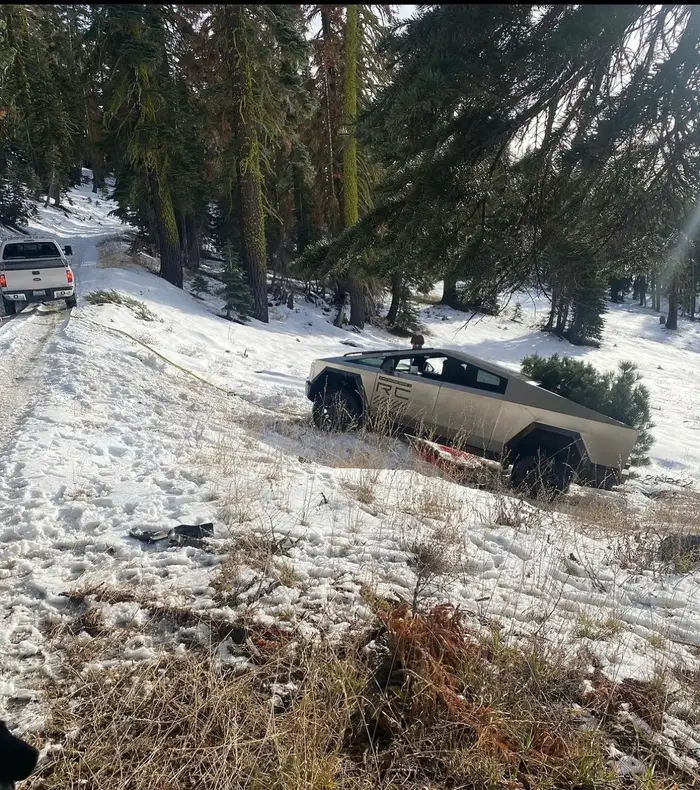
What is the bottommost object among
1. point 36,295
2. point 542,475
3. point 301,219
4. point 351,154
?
point 542,475

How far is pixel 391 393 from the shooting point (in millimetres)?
8125

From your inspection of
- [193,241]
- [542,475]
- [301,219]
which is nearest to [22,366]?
[542,475]

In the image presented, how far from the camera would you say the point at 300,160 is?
21469 mm

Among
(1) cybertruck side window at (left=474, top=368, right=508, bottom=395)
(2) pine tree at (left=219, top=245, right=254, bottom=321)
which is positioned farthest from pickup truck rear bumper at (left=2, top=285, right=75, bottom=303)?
(1) cybertruck side window at (left=474, top=368, right=508, bottom=395)

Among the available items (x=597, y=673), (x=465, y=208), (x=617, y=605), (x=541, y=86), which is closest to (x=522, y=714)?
(x=597, y=673)

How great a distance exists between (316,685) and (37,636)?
1.59m

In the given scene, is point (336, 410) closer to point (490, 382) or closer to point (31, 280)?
point (490, 382)

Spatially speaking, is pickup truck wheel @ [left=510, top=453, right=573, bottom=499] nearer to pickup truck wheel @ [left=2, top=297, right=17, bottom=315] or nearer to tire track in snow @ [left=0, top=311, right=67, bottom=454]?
tire track in snow @ [left=0, top=311, right=67, bottom=454]

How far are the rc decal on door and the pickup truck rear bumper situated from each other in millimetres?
10375

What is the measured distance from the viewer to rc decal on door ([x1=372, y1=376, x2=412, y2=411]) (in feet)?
26.1

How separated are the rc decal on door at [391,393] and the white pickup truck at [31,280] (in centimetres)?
1037

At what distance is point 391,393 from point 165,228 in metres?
15.3

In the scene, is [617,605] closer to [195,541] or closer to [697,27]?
[195,541]

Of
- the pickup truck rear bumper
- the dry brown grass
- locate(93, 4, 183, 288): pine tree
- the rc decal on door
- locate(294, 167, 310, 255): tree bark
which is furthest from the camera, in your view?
locate(294, 167, 310, 255): tree bark
